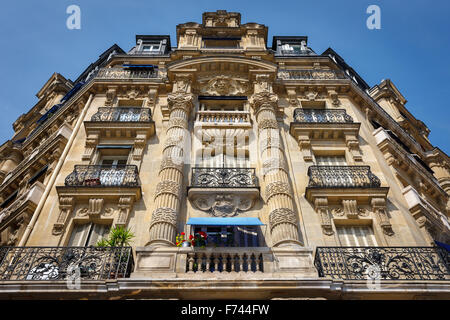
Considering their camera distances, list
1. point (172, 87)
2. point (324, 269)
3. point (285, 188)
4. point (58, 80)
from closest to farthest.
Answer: point (324, 269)
point (285, 188)
point (172, 87)
point (58, 80)

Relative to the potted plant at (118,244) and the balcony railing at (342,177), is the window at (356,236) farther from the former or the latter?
the potted plant at (118,244)

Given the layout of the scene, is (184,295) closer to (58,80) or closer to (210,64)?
(210,64)

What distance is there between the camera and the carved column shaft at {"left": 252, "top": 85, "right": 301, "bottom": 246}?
10594 millimetres

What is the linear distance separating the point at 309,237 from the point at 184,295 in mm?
4390

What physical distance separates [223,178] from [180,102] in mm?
4275

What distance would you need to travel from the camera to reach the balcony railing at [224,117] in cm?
1516

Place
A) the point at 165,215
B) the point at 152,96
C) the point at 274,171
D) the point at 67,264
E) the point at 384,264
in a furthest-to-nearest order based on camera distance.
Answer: the point at 152,96, the point at 274,171, the point at 165,215, the point at 384,264, the point at 67,264

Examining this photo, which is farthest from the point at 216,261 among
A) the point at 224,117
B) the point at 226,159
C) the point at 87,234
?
the point at 224,117

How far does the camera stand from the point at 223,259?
9102mm

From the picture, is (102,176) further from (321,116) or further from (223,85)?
(321,116)

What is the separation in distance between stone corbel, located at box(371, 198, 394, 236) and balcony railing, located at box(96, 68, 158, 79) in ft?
37.0
